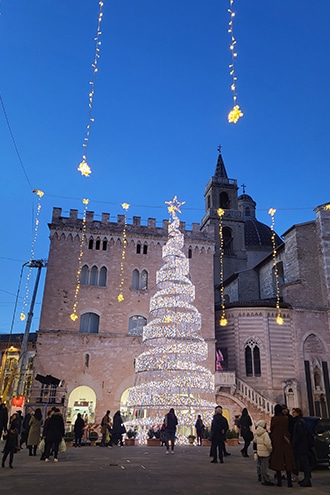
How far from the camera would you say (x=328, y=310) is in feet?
99.9

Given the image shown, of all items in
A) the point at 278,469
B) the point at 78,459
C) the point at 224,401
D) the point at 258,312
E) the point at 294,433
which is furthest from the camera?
the point at 258,312

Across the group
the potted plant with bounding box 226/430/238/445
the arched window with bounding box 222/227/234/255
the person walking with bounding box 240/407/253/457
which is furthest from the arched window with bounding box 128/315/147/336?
the arched window with bounding box 222/227/234/255

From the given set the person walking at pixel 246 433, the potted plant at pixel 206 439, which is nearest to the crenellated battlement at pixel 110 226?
the potted plant at pixel 206 439

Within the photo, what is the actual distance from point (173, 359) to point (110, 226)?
13.3 m

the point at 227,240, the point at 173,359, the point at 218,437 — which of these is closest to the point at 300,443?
the point at 218,437

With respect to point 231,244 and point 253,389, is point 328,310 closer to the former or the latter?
point 253,389

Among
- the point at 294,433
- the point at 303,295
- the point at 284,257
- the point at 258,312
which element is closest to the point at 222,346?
the point at 258,312

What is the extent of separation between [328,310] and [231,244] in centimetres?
1824

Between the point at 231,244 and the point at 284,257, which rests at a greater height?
the point at 231,244

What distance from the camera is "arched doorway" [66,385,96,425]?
26.0 metres

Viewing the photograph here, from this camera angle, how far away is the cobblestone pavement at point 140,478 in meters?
7.20

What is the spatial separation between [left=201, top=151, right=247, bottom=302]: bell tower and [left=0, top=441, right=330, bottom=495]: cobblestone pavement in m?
32.5

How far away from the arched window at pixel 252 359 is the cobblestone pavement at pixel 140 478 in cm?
1699

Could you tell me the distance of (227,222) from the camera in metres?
47.5
